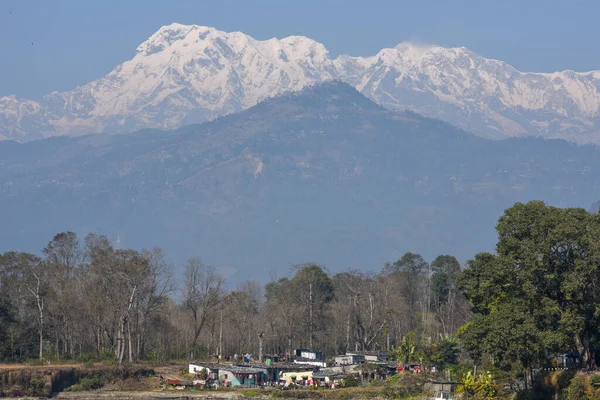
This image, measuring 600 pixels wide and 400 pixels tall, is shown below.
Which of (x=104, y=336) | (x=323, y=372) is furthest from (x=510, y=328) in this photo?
(x=104, y=336)

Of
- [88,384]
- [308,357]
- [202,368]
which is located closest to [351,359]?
[308,357]

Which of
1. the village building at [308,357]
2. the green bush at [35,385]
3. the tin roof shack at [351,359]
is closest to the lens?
the green bush at [35,385]

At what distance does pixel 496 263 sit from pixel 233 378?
87.8 feet

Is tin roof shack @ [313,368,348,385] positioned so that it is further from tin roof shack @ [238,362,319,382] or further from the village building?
the village building

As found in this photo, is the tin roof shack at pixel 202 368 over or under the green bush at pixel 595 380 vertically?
over

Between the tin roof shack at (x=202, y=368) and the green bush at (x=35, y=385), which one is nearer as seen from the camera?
the green bush at (x=35, y=385)

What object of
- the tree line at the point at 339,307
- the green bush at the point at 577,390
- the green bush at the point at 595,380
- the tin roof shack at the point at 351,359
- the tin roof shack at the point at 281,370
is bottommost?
the green bush at the point at 577,390

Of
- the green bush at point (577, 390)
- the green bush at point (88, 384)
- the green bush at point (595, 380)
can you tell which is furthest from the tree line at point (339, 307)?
the green bush at point (88, 384)

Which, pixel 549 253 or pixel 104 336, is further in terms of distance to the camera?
pixel 104 336

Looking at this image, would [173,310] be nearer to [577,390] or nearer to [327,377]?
[327,377]

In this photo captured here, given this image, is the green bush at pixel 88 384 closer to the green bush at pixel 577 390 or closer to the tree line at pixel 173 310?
the tree line at pixel 173 310

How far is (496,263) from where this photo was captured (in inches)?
2516

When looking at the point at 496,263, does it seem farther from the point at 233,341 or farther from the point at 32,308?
the point at 233,341

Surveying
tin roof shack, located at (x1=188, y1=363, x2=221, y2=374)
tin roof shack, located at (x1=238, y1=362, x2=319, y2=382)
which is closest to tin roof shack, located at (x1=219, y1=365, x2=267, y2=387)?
tin roof shack, located at (x1=188, y1=363, x2=221, y2=374)
